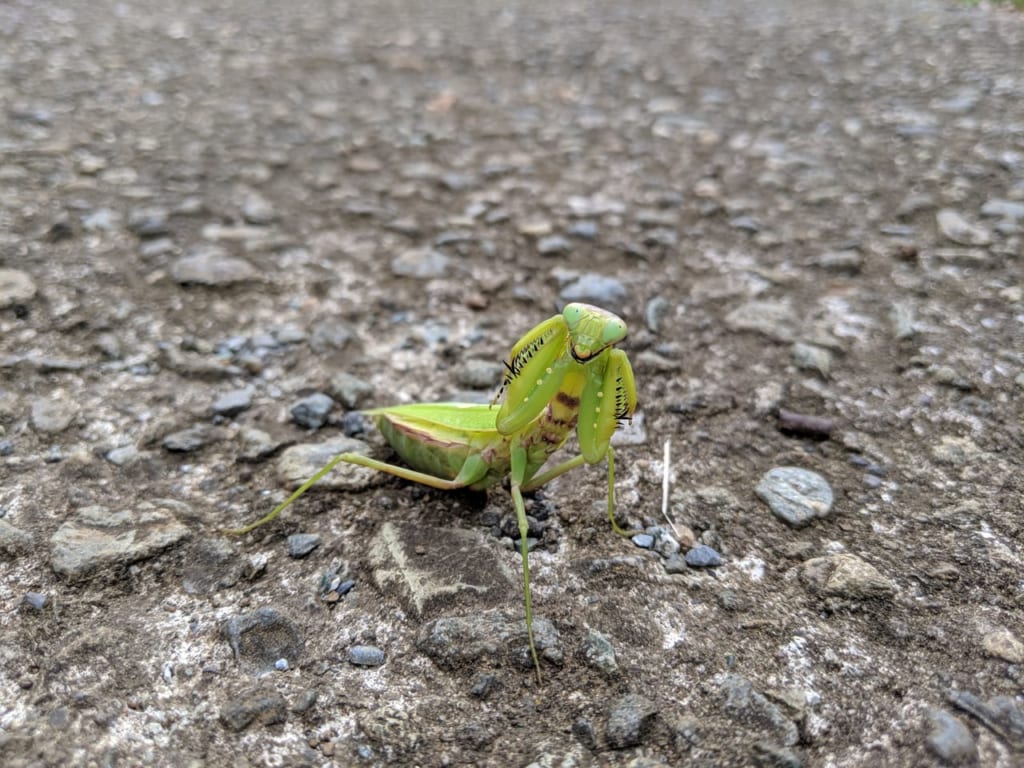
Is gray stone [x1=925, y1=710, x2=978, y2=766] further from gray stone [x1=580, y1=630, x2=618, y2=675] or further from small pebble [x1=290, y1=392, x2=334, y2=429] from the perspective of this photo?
small pebble [x1=290, y1=392, x2=334, y2=429]

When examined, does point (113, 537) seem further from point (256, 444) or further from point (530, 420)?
point (530, 420)

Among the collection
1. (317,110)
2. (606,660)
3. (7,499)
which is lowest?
(606,660)

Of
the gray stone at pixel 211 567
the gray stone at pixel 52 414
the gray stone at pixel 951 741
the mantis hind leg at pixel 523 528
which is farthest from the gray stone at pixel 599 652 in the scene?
the gray stone at pixel 52 414

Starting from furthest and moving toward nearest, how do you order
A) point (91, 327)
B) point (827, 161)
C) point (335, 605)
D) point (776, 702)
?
point (827, 161), point (91, 327), point (335, 605), point (776, 702)

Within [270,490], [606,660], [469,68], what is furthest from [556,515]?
[469,68]

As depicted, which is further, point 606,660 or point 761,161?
point 761,161

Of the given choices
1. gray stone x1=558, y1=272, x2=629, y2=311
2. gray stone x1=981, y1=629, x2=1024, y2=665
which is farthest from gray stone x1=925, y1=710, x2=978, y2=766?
gray stone x1=558, y1=272, x2=629, y2=311

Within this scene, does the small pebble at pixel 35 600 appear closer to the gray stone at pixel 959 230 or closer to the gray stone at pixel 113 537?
the gray stone at pixel 113 537

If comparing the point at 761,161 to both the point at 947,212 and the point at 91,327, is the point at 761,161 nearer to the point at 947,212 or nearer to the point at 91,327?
the point at 947,212
